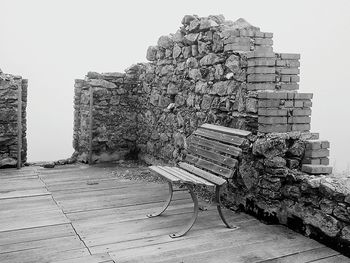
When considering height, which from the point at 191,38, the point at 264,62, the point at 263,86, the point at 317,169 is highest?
the point at 191,38

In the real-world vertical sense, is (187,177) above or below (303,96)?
below

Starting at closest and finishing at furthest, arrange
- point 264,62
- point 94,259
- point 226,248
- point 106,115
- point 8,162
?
1. point 94,259
2. point 226,248
3. point 264,62
4. point 8,162
5. point 106,115

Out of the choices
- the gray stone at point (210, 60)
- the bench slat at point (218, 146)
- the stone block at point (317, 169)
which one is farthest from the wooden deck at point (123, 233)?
the gray stone at point (210, 60)

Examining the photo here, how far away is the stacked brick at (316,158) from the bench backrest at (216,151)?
0.68 metres

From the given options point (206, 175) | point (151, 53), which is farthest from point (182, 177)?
point (151, 53)

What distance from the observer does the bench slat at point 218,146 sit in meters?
4.12

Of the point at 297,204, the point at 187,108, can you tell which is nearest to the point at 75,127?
the point at 187,108

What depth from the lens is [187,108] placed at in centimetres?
597

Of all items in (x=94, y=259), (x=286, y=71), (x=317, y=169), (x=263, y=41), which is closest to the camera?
(x=94, y=259)

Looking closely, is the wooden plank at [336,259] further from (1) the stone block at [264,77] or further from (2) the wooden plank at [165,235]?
(1) the stone block at [264,77]

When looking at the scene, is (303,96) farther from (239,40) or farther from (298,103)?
(239,40)

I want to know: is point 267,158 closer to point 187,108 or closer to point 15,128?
point 187,108

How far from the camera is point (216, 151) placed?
4535 millimetres

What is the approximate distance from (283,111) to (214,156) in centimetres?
93
